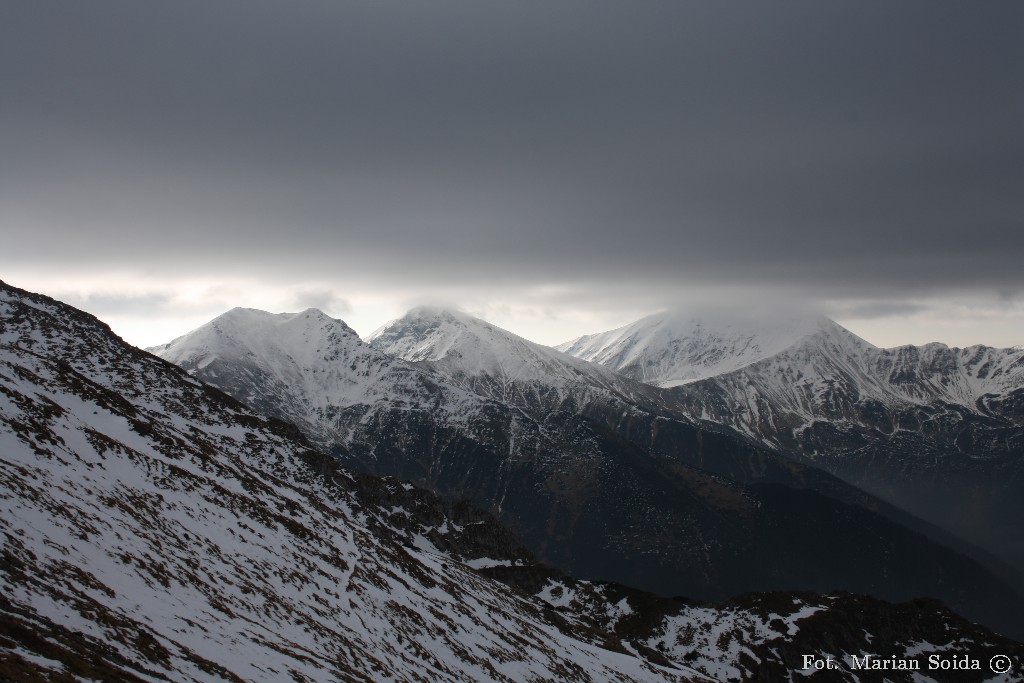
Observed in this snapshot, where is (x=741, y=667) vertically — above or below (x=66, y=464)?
below

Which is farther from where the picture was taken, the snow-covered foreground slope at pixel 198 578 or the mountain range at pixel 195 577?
the snow-covered foreground slope at pixel 198 578

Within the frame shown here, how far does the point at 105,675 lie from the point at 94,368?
478ft

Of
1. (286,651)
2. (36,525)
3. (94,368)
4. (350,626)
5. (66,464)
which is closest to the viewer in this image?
(36,525)

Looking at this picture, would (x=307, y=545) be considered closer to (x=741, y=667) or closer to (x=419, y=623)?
(x=419, y=623)

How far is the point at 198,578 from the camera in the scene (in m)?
66.5

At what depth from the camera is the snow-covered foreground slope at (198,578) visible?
48000mm

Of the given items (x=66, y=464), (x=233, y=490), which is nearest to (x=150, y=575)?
(x=66, y=464)

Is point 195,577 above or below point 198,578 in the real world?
above

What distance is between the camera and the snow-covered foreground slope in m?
48.0

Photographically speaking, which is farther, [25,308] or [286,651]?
[25,308]

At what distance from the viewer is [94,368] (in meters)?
167

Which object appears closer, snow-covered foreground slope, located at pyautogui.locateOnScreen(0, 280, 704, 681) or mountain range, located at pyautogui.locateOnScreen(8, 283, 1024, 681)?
mountain range, located at pyautogui.locateOnScreen(8, 283, 1024, 681)

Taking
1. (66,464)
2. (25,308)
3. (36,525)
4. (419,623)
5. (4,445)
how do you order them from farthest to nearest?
1. (25,308)
2. (419,623)
3. (66,464)
4. (4,445)
5. (36,525)

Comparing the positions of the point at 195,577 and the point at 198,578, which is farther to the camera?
the point at 198,578
